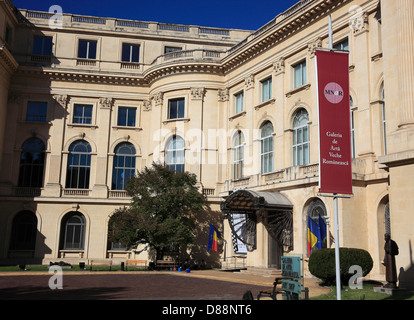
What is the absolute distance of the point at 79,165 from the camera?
4309cm

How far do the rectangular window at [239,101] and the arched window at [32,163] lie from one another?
1896cm

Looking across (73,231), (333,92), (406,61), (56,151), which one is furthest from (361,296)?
(56,151)

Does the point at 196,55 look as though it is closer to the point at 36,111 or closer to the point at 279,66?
the point at 279,66

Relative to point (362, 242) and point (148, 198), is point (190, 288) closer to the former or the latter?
point (362, 242)

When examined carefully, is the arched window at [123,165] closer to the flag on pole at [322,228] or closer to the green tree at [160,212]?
the green tree at [160,212]

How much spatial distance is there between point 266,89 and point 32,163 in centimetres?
2311

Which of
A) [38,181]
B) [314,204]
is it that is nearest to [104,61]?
[38,181]

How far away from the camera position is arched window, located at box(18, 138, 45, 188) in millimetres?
42156

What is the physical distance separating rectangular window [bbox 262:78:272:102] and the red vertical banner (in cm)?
2140

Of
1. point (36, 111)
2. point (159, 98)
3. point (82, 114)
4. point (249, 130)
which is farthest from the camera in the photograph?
point (82, 114)

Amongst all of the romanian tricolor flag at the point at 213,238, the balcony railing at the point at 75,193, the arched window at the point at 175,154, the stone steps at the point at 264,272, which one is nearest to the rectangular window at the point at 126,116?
the arched window at the point at 175,154

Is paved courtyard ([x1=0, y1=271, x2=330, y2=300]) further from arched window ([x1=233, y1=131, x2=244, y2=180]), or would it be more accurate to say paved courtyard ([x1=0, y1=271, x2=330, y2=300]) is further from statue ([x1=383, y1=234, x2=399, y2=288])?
arched window ([x1=233, y1=131, x2=244, y2=180])

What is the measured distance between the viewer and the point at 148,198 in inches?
1369
